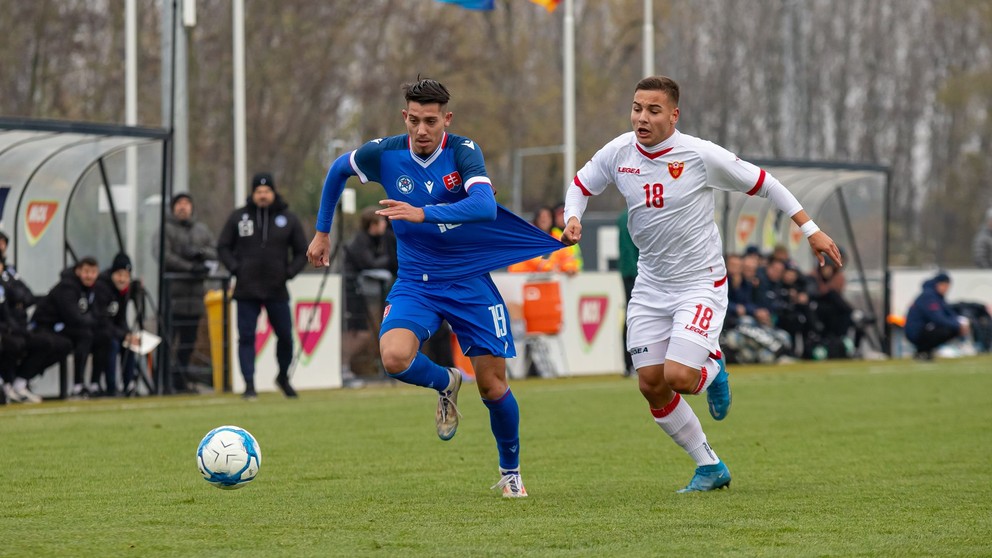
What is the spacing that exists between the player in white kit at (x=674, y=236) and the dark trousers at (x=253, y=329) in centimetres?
751

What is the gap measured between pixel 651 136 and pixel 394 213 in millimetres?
1512

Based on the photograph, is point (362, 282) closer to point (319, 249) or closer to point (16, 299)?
point (16, 299)

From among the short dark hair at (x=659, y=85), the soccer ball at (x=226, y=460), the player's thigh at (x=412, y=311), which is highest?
the short dark hair at (x=659, y=85)

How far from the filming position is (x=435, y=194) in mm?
8156

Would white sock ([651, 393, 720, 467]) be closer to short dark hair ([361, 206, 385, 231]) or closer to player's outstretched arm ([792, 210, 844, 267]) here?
player's outstretched arm ([792, 210, 844, 267])

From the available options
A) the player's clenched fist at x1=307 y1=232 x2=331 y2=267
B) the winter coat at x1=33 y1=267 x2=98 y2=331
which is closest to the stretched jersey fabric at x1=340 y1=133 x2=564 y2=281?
the player's clenched fist at x1=307 y1=232 x2=331 y2=267

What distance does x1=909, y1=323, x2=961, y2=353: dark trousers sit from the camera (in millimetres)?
23438

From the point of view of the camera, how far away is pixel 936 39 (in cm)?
4900

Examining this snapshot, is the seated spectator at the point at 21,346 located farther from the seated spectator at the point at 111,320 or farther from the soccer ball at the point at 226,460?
the soccer ball at the point at 226,460

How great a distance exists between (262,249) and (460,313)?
7628 millimetres

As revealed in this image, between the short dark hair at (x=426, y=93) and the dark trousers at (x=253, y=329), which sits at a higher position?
the short dark hair at (x=426, y=93)

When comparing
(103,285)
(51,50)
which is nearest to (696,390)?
(103,285)

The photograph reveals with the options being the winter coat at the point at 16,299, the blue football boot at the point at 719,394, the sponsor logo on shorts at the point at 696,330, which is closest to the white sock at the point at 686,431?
the blue football boot at the point at 719,394

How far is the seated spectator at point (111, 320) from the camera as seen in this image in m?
15.9
